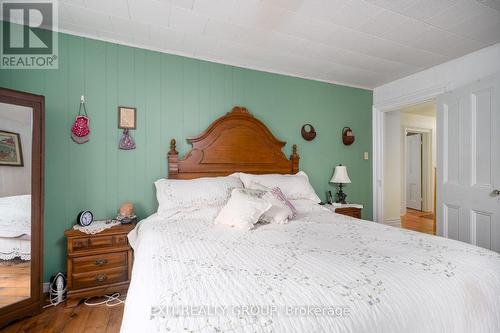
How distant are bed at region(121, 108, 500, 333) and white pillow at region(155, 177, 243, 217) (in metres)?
0.46

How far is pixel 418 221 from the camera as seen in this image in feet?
17.1

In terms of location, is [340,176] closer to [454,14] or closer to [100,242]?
[454,14]

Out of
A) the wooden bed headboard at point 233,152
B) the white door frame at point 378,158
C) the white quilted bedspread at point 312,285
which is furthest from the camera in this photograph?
the white door frame at point 378,158

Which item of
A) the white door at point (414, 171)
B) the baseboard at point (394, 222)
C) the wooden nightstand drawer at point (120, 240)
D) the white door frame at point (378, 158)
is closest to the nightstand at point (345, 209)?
the white door frame at point (378, 158)

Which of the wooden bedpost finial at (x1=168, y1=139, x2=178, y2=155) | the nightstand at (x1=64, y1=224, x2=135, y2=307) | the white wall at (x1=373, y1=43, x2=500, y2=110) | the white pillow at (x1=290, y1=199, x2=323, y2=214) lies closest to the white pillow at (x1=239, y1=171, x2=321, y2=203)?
the white pillow at (x1=290, y1=199, x2=323, y2=214)

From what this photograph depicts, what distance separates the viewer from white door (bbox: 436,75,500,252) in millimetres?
2428

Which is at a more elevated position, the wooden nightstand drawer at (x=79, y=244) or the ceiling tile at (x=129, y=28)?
the ceiling tile at (x=129, y=28)

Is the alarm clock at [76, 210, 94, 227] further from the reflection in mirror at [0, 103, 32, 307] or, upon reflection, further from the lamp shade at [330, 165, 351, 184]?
the lamp shade at [330, 165, 351, 184]

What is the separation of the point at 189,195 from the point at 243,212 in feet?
2.06

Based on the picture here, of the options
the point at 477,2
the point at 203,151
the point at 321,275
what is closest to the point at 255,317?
the point at 321,275

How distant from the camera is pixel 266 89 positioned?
3.19 metres

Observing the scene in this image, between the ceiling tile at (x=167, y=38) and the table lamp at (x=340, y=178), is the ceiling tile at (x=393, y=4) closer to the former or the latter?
the ceiling tile at (x=167, y=38)

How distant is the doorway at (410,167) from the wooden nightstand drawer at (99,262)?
3890mm

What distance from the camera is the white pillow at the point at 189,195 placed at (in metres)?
2.26
